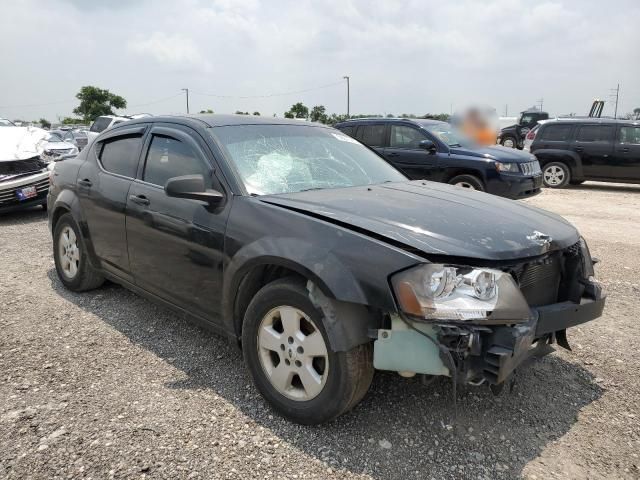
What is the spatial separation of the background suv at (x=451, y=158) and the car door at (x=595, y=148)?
3.90m

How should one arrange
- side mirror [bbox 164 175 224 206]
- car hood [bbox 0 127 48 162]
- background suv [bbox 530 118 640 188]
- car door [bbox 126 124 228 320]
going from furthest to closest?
background suv [bbox 530 118 640 188] < car hood [bbox 0 127 48 162] < car door [bbox 126 124 228 320] < side mirror [bbox 164 175 224 206]

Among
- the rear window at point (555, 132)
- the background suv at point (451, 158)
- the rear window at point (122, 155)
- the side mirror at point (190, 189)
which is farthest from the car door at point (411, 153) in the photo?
the side mirror at point (190, 189)

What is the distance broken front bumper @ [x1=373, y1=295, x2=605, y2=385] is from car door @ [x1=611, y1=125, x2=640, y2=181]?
36.5 feet

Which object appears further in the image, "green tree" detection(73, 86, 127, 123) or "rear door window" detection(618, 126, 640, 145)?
"green tree" detection(73, 86, 127, 123)

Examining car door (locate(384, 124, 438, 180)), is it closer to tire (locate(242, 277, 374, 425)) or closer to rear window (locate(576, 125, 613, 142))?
rear window (locate(576, 125, 613, 142))

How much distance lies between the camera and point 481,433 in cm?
265

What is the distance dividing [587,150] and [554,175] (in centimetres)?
93

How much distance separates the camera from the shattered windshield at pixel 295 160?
319cm

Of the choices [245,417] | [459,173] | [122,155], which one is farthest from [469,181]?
[245,417]

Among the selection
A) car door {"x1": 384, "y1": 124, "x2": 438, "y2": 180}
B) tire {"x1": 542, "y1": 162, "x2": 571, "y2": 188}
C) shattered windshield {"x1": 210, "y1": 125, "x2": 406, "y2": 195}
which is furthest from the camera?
tire {"x1": 542, "y1": 162, "x2": 571, "y2": 188}

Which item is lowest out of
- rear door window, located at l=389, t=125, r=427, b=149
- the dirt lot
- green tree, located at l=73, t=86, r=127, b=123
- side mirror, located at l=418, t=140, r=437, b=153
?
the dirt lot

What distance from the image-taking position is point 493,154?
880 cm

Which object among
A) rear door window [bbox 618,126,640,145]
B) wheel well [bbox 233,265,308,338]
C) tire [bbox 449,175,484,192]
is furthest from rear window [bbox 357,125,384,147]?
wheel well [bbox 233,265,308,338]

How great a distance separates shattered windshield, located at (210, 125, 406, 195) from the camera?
3.19 meters
